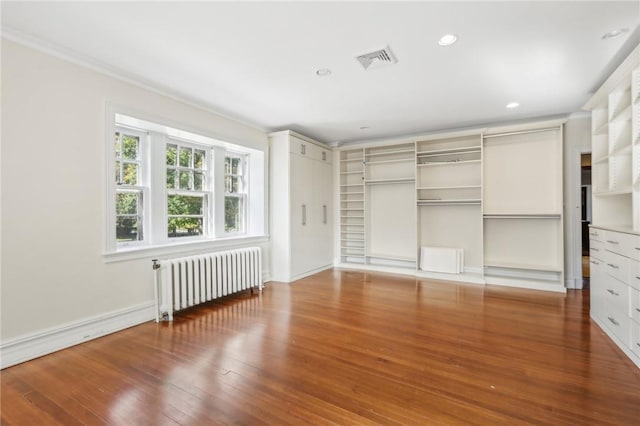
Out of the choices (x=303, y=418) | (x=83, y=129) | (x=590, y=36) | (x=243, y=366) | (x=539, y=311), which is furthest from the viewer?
(x=539, y=311)

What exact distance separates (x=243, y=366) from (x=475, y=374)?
1745mm

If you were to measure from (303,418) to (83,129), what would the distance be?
3.12 metres

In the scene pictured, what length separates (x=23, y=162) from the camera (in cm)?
240

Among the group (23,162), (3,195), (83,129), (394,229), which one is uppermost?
(83,129)

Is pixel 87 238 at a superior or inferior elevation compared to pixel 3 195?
inferior

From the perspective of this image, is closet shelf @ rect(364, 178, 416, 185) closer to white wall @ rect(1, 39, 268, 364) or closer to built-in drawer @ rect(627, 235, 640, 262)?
built-in drawer @ rect(627, 235, 640, 262)

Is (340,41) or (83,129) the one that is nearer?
(340,41)

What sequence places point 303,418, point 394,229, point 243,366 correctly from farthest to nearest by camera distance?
point 394,229 → point 243,366 → point 303,418

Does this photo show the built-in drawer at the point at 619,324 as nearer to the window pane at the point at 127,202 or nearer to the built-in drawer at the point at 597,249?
the built-in drawer at the point at 597,249

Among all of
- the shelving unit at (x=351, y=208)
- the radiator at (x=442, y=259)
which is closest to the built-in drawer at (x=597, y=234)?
the radiator at (x=442, y=259)

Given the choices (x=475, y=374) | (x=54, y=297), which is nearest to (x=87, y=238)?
(x=54, y=297)

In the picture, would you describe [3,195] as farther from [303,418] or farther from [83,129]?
[303,418]

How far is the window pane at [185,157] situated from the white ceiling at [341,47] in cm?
74

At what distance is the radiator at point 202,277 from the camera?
3.32 meters
